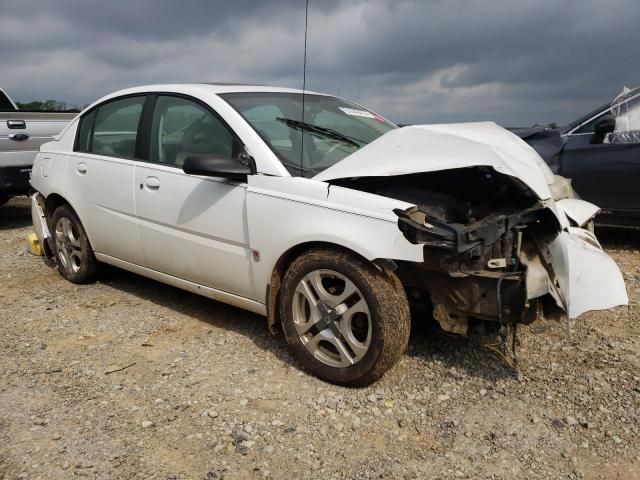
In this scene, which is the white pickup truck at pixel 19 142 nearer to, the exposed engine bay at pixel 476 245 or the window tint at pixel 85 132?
the window tint at pixel 85 132

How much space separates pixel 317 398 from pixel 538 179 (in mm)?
1647

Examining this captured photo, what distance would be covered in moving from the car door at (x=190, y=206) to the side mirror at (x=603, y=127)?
151 inches

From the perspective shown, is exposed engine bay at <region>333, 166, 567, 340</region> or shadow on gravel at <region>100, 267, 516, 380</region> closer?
exposed engine bay at <region>333, 166, 567, 340</region>

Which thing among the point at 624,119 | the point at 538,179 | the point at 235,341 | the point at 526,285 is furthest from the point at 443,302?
the point at 624,119

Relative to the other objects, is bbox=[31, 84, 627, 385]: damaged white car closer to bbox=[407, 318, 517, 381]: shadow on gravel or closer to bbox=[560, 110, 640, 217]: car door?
bbox=[407, 318, 517, 381]: shadow on gravel

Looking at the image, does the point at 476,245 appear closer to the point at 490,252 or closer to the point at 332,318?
the point at 490,252

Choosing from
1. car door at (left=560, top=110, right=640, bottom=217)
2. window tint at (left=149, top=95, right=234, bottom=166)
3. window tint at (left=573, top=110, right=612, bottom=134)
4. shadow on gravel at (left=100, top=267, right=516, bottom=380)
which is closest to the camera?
shadow on gravel at (left=100, top=267, right=516, bottom=380)

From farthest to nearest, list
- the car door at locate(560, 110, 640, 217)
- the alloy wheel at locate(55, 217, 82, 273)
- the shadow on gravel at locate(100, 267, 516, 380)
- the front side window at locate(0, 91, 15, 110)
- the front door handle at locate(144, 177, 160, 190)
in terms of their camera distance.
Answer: the front side window at locate(0, 91, 15, 110)
the car door at locate(560, 110, 640, 217)
the alloy wheel at locate(55, 217, 82, 273)
the front door handle at locate(144, 177, 160, 190)
the shadow on gravel at locate(100, 267, 516, 380)

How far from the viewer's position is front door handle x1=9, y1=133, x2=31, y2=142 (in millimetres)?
6829

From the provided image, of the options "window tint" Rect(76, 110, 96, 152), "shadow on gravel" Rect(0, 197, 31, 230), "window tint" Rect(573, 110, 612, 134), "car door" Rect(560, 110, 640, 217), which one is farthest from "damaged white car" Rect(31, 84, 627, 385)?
"shadow on gravel" Rect(0, 197, 31, 230)

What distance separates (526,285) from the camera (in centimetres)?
266

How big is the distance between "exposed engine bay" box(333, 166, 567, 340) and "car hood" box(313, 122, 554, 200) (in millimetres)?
97

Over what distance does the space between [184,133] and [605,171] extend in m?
4.03

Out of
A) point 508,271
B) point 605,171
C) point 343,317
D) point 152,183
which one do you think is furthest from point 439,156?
point 605,171
